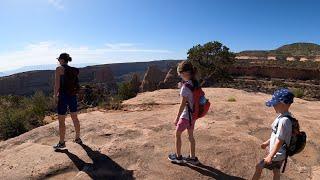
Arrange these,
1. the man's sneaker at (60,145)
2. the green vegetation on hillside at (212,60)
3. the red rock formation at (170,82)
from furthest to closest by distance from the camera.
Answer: the red rock formation at (170,82) → the green vegetation on hillside at (212,60) → the man's sneaker at (60,145)

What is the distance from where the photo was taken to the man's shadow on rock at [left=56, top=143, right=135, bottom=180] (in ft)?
20.3

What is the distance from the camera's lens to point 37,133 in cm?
866

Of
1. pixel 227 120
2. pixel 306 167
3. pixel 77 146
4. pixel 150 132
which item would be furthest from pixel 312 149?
pixel 77 146

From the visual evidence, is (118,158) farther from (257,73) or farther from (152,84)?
(257,73)

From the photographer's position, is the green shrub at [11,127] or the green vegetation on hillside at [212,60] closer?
the green shrub at [11,127]

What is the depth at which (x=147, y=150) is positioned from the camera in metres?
7.11

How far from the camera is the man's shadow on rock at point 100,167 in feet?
20.3

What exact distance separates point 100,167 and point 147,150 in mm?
993

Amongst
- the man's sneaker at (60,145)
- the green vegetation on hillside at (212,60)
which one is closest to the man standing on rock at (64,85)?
the man's sneaker at (60,145)

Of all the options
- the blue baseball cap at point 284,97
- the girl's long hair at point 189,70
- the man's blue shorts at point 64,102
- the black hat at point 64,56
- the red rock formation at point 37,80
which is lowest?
the red rock formation at point 37,80

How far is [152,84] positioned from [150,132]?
28.4m

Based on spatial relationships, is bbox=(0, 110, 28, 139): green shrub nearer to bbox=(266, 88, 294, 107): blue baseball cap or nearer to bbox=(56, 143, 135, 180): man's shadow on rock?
bbox=(56, 143, 135, 180): man's shadow on rock

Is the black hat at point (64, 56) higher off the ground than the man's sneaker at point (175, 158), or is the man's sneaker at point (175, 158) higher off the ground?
the black hat at point (64, 56)

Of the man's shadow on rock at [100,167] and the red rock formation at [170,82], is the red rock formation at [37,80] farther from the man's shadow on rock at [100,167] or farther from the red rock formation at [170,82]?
the man's shadow on rock at [100,167]
